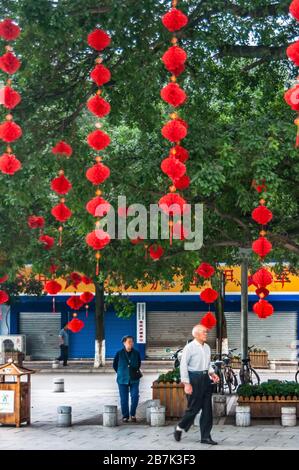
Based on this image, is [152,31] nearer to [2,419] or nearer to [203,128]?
[203,128]

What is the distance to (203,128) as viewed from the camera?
16062mm

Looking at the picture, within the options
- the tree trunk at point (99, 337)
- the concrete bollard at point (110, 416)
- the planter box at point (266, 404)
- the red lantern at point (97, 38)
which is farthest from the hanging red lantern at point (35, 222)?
the tree trunk at point (99, 337)

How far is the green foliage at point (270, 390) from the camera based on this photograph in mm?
18531

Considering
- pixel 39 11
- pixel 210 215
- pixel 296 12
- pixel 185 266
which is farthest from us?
pixel 185 266

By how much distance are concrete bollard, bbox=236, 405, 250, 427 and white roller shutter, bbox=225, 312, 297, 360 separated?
23126mm

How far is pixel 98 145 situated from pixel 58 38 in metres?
1.77

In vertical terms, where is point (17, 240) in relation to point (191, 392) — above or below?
above

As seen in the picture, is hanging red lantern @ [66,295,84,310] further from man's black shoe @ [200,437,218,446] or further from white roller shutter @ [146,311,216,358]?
white roller shutter @ [146,311,216,358]

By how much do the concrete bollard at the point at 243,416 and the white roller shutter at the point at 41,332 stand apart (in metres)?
24.9

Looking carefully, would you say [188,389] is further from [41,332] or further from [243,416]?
[41,332]

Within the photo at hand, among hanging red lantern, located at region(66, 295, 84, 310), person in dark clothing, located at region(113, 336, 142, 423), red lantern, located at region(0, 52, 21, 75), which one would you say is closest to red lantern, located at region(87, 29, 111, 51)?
red lantern, located at region(0, 52, 21, 75)

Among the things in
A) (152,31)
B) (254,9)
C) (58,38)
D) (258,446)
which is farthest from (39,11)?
(258,446)

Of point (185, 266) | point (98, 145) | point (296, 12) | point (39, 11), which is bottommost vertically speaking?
point (185, 266)

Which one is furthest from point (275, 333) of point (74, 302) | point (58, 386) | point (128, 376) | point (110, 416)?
point (110, 416)
